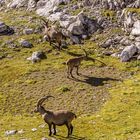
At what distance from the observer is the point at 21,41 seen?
56.4 meters

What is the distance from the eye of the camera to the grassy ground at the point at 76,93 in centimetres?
3541

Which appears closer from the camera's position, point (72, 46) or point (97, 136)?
point (97, 136)

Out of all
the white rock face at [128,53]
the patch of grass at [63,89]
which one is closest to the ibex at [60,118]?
the patch of grass at [63,89]

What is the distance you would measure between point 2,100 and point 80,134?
35.2 ft

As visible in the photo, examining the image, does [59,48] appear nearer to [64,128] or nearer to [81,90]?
[81,90]

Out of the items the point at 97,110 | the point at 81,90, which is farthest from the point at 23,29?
the point at 97,110

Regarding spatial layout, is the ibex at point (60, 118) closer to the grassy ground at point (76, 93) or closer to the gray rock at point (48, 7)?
the grassy ground at point (76, 93)

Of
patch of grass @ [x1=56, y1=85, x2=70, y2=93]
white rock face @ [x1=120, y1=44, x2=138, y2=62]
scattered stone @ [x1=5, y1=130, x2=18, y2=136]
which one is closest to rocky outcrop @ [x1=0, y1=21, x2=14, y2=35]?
white rock face @ [x1=120, y1=44, x2=138, y2=62]

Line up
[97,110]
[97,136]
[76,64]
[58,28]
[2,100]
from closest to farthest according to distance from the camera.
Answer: [97,136], [97,110], [2,100], [76,64], [58,28]

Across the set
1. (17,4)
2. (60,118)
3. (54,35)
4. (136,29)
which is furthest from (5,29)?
(60,118)

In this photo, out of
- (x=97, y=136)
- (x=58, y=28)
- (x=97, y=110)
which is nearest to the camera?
(x=97, y=136)

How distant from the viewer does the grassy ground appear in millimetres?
35406

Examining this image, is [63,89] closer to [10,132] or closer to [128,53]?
[10,132]

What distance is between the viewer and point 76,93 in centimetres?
4312
